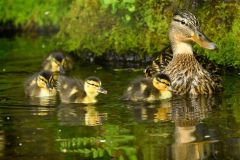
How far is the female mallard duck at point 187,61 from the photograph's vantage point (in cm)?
1004

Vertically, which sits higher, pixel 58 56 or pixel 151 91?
pixel 58 56

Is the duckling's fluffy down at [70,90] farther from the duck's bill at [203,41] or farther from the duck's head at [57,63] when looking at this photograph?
the duck's head at [57,63]

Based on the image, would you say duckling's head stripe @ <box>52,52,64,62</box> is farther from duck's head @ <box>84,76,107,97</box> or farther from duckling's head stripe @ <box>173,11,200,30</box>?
duck's head @ <box>84,76,107,97</box>

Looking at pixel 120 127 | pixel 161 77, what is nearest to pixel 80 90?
pixel 161 77

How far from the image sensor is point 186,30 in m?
10.4

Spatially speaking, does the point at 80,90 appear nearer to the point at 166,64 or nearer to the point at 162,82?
the point at 162,82

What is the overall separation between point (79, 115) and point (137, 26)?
395 centimetres

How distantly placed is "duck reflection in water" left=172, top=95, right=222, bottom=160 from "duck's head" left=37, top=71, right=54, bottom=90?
1.54 metres

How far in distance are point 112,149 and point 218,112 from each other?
172cm

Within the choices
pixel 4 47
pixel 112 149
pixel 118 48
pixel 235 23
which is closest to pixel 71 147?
pixel 112 149

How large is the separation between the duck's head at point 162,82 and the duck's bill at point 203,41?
547 millimetres

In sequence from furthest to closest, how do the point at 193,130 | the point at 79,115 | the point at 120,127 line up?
the point at 79,115, the point at 120,127, the point at 193,130

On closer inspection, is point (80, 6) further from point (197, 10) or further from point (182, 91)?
point (182, 91)

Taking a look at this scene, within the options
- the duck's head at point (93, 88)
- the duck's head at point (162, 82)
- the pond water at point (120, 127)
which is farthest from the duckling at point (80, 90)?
the duck's head at point (162, 82)
